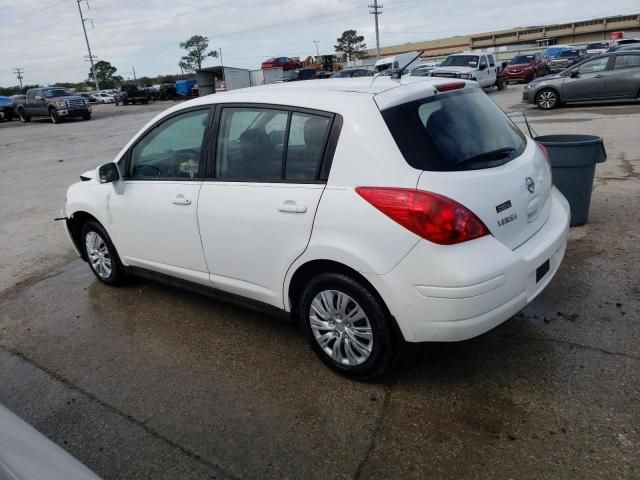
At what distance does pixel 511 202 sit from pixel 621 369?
1.19 m

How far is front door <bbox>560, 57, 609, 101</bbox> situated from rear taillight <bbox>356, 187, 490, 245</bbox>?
16.0 meters

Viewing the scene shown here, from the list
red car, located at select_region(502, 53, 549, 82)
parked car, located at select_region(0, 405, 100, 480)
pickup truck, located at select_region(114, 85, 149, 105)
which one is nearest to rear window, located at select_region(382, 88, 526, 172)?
parked car, located at select_region(0, 405, 100, 480)

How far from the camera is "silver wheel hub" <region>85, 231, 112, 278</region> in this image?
479 centimetres

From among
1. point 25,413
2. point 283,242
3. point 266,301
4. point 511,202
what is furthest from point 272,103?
point 25,413

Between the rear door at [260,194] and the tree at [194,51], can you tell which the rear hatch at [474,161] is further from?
the tree at [194,51]

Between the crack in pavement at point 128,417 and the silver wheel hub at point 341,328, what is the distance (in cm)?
95

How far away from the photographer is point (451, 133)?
117 inches

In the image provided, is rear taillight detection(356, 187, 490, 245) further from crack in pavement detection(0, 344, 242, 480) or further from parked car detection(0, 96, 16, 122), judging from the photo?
parked car detection(0, 96, 16, 122)

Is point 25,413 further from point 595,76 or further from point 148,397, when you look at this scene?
point 595,76

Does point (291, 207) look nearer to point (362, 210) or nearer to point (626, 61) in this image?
point (362, 210)

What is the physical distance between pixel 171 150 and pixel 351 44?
10492cm

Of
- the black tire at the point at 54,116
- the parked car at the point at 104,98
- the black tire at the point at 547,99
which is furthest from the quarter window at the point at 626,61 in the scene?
the parked car at the point at 104,98

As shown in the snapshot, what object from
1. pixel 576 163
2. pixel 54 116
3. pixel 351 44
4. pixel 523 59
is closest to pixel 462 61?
pixel 523 59

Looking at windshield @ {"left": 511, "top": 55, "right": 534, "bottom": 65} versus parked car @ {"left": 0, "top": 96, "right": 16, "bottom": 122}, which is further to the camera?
parked car @ {"left": 0, "top": 96, "right": 16, "bottom": 122}
